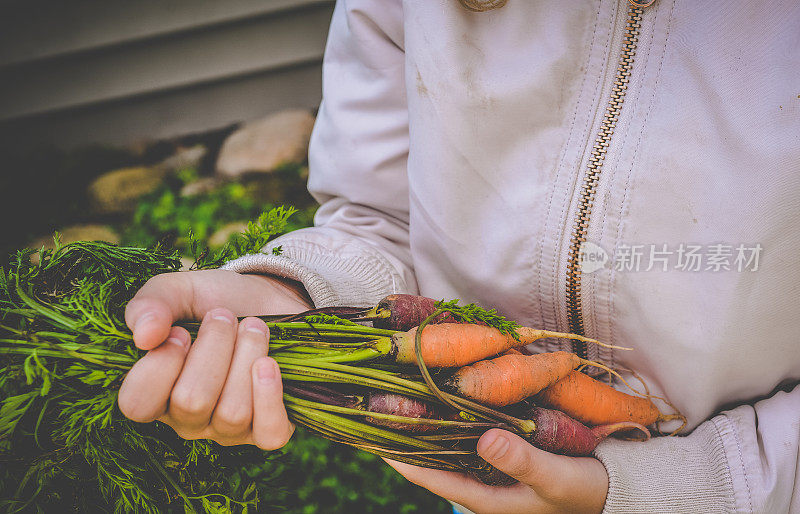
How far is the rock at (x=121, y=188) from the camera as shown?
390 centimetres

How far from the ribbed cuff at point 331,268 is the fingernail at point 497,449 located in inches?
21.2

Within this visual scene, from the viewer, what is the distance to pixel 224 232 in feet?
11.9

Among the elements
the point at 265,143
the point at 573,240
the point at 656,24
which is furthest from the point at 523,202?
the point at 265,143

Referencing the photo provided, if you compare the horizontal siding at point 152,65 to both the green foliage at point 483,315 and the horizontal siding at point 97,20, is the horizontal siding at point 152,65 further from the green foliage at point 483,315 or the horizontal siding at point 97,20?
the green foliage at point 483,315

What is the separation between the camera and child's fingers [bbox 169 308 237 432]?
100cm

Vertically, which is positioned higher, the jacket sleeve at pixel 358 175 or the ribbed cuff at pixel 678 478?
the jacket sleeve at pixel 358 175

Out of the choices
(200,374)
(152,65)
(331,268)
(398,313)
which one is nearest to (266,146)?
(152,65)

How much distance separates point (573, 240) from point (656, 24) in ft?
1.63

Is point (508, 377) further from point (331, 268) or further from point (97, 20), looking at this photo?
point (97, 20)

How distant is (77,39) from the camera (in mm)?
3646

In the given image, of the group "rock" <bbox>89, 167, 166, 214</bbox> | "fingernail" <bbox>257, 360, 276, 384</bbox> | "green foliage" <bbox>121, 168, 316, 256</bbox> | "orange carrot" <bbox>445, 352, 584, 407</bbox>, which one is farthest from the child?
"rock" <bbox>89, 167, 166, 214</bbox>

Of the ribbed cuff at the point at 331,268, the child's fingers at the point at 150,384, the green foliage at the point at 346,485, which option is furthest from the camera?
the green foliage at the point at 346,485

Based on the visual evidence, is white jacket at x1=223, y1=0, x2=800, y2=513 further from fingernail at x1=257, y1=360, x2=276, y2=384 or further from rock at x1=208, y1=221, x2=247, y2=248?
rock at x1=208, y1=221, x2=247, y2=248

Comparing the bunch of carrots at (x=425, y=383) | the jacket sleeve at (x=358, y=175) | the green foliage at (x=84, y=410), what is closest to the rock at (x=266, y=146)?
the jacket sleeve at (x=358, y=175)
